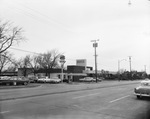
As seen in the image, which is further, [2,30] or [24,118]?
[2,30]

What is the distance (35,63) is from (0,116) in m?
73.8

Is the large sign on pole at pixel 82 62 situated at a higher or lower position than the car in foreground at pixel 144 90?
higher

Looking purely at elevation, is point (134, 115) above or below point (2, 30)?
below

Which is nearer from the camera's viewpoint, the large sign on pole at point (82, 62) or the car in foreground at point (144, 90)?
the car in foreground at point (144, 90)

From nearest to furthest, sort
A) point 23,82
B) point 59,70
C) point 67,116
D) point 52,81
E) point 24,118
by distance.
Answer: point 24,118
point 67,116
point 23,82
point 52,81
point 59,70

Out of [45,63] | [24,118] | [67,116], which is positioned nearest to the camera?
[24,118]

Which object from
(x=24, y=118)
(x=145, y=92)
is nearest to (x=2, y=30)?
(x=145, y=92)

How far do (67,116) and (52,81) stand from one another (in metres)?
44.4

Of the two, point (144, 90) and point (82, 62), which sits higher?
point (82, 62)

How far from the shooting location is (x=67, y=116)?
8.11 meters

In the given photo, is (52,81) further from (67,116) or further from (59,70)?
(67,116)

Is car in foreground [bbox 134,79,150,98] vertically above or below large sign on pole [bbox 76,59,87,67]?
below

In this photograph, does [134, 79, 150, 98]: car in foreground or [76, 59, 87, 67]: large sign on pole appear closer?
[134, 79, 150, 98]: car in foreground

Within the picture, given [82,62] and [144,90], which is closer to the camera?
[144,90]
